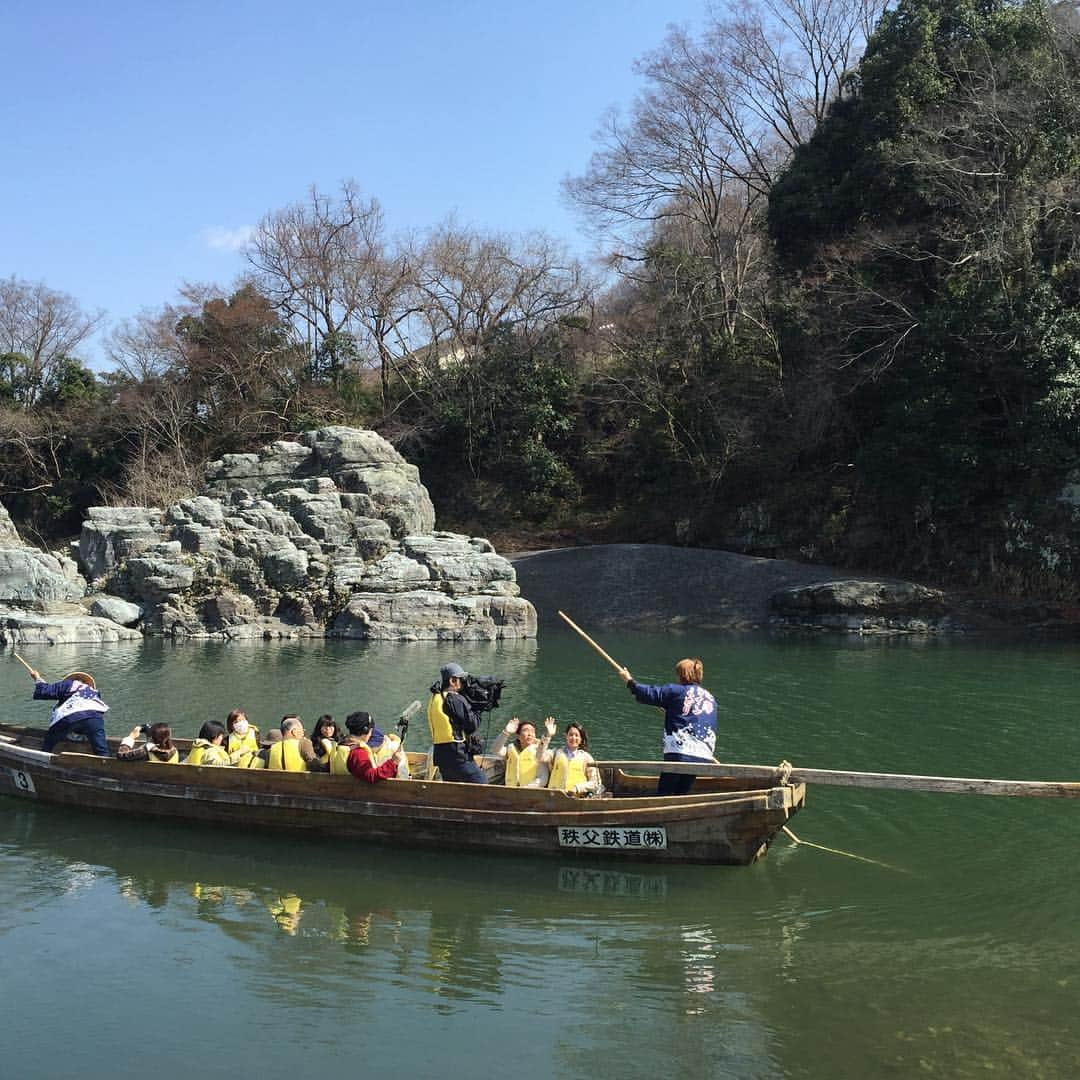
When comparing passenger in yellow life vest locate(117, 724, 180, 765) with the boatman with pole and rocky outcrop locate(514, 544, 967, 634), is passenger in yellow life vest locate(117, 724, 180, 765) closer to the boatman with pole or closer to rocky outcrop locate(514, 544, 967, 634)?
the boatman with pole

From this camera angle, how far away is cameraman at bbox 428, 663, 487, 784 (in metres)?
10.8

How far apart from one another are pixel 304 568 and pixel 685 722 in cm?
2093

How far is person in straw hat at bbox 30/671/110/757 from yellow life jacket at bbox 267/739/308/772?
7.87 ft

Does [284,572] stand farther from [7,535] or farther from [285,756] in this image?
[285,756]

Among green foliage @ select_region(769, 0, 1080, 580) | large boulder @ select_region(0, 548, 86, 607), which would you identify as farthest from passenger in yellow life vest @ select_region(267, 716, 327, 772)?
green foliage @ select_region(769, 0, 1080, 580)

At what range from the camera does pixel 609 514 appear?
41062 millimetres

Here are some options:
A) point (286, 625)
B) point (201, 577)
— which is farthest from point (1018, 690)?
point (201, 577)

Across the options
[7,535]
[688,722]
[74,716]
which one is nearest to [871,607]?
[688,722]

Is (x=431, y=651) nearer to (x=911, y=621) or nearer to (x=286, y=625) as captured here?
(x=286, y=625)

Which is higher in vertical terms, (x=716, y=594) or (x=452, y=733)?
(x=716, y=594)

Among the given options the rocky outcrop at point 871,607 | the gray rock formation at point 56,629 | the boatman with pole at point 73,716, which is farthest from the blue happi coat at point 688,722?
the gray rock formation at point 56,629

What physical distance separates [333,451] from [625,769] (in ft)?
78.1

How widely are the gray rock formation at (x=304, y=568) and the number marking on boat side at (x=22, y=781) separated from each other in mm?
16032

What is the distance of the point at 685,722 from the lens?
10227mm
